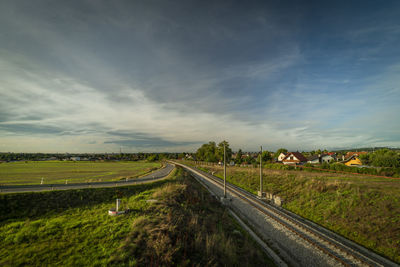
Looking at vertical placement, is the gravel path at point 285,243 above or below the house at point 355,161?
below

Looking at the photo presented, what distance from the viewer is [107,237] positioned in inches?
371

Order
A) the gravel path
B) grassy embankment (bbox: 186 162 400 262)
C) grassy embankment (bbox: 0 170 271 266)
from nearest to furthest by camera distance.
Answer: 1. grassy embankment (bbox: 0 170 271 266)
2. the gravel path
3. grassy embankment (bbox: 186 162 400 262)

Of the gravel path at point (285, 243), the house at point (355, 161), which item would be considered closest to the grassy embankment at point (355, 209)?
the gravel path at point (285, 243)

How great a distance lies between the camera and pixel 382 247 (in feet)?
42.1

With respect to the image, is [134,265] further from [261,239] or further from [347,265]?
[347,265]

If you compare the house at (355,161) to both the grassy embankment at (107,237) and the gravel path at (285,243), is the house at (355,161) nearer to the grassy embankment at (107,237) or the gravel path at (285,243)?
the gravel path at (285,243)

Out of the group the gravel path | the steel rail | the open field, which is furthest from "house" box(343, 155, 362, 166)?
the open field

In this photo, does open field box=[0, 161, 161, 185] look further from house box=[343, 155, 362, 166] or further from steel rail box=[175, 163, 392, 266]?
house box=[343, 155, 362, 166]

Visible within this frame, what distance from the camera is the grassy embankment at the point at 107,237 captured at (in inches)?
305

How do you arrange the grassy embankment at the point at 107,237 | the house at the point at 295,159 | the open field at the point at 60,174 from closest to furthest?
the grassy embankment at the point at 107,237, the open field at the point at 60,174, the house at the point at 295,159

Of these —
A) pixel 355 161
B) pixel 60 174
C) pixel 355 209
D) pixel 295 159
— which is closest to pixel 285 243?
pixel 355 209

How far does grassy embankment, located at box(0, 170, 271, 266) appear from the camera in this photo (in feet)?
25.4

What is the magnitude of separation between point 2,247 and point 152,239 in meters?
7.65

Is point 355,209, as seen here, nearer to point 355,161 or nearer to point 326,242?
point 326,242
